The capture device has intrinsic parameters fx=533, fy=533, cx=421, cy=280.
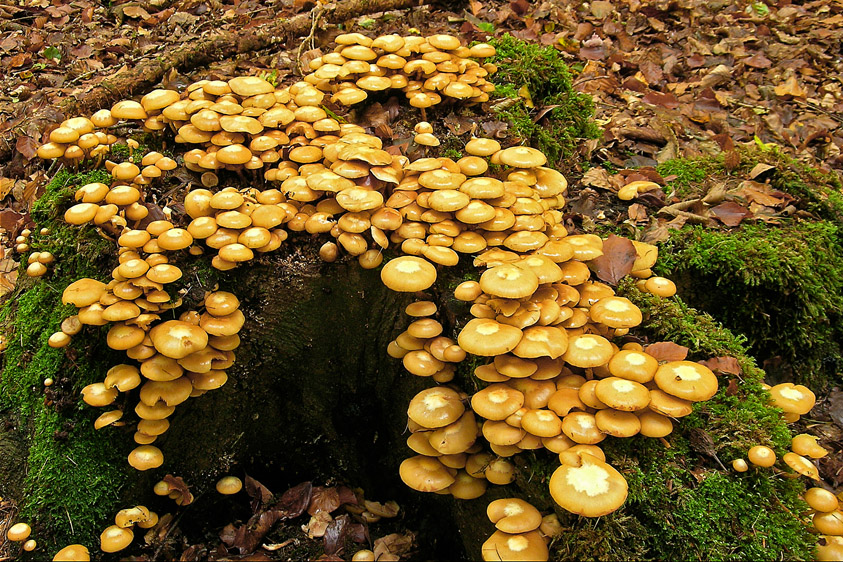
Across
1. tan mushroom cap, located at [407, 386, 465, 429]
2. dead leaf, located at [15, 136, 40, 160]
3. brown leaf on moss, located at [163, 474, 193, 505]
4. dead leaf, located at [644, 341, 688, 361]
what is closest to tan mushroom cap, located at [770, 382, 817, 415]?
dead leaf, located at [644, 341, 688, 361]

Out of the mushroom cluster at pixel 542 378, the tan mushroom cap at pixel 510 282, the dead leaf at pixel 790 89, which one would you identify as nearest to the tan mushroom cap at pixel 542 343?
the mushroom cluster at pixel 542 378

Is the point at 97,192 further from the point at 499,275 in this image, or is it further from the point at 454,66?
the point at 454,66

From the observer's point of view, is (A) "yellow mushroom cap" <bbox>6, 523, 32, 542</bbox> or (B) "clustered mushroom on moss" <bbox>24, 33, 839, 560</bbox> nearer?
(B) "clustered mushroom on moss" <bbox>24, 33, 839, 560</bbox>

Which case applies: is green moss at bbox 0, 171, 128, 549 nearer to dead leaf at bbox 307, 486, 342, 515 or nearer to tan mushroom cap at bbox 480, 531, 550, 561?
dead leaf at bbox 307, 486, 342, 515

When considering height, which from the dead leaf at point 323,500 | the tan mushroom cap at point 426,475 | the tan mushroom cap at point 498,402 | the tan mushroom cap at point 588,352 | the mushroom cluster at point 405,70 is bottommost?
the dead leaf at point 323,500

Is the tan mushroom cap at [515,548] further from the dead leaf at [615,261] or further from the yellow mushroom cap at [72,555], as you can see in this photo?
the yellow mushroom cap at [72,555]

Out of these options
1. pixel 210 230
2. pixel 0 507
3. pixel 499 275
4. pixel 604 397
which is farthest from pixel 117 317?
pixel 604 397

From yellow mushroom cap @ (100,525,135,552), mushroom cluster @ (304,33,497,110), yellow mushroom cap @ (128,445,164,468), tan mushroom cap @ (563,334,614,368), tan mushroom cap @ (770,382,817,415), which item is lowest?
yellow mushroom cap @ (100,525,135,552)
